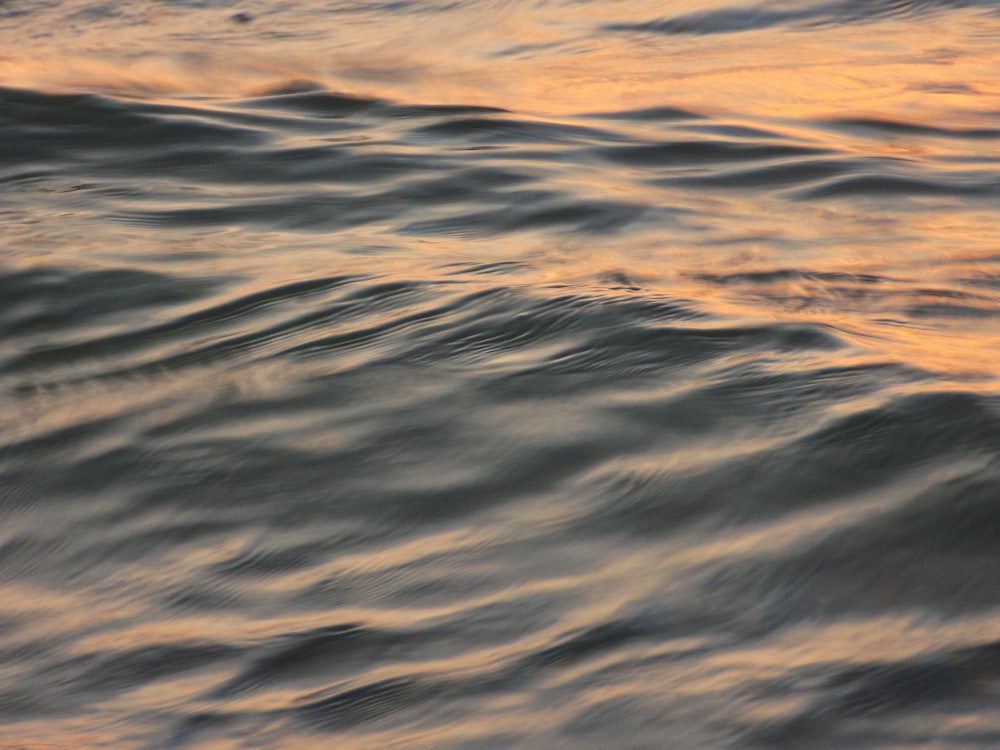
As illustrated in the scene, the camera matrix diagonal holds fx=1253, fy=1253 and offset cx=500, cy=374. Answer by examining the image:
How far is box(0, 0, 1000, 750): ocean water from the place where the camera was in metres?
1.41

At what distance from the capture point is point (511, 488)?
1813 millimetres

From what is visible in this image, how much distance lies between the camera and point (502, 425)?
6.50 ft

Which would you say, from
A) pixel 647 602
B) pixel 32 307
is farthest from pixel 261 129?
pixel 647 602

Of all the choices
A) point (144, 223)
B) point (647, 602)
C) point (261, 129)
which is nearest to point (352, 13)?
point (261, 129)

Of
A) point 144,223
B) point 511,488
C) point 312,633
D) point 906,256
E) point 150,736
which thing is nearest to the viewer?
point 150,736

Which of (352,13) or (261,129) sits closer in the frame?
(261,129)

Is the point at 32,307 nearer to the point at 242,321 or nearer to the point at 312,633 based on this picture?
the point at 242,321

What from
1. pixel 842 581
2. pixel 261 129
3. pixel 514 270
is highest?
pixel 261 129

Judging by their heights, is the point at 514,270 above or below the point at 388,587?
above

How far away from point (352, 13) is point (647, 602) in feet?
14.2

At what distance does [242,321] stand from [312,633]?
3.27 ft

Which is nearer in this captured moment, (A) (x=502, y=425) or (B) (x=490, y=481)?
(B) (x=490, y=481)

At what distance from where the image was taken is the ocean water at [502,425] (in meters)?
1.41

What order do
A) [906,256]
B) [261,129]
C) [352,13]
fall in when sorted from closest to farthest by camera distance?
[906,256] → [261,129] → [352,13]
